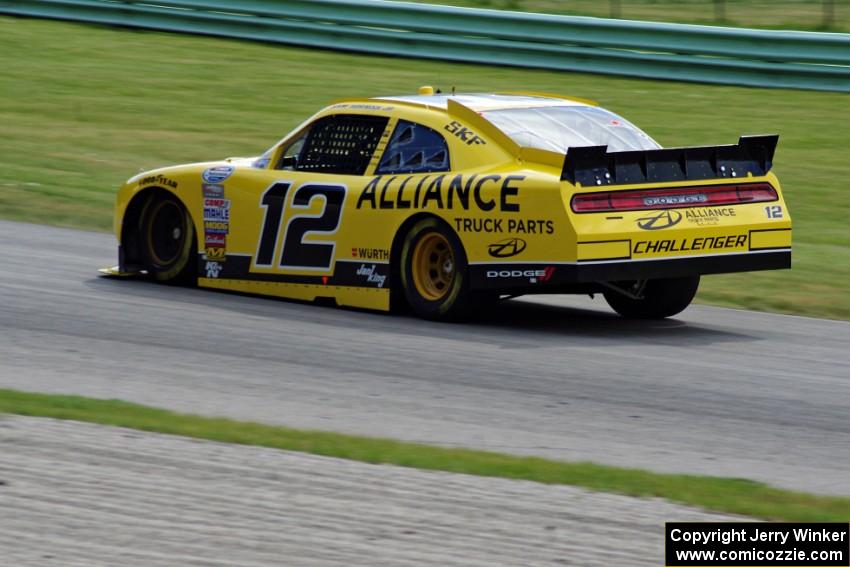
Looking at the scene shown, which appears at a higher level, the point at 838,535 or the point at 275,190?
the point at 275,190

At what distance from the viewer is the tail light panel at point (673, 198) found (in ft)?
30.9

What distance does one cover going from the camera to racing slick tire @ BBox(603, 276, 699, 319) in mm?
10602

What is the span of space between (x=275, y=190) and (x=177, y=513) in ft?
18.2

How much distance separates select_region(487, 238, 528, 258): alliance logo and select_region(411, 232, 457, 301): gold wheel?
1.74 ft

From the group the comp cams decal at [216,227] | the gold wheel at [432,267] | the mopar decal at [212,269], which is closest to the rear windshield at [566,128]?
the gold wheel at [432,267]

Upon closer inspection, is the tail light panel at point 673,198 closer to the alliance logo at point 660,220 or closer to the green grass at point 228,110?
the alliance logo at point 660,220

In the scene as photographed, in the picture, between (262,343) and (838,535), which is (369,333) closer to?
(262,343)

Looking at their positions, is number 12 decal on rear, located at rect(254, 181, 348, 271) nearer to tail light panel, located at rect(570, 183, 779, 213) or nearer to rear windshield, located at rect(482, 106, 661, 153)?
rear windshield, located at rect(482, 106, 661, 153)

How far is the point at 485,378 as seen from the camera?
8.54 meters

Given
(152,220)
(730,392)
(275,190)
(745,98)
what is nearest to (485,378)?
(730,392)

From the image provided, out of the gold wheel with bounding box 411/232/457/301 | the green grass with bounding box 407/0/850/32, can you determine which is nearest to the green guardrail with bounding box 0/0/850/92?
the green grass with bounding box 407/0/850/32

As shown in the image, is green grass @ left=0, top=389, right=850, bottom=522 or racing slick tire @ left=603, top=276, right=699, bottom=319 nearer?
green grass @ left=0, top=389, right=850, bottom=522

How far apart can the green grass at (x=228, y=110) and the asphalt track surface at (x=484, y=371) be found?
2554 millimetres

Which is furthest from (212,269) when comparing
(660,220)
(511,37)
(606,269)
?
(511,37)
